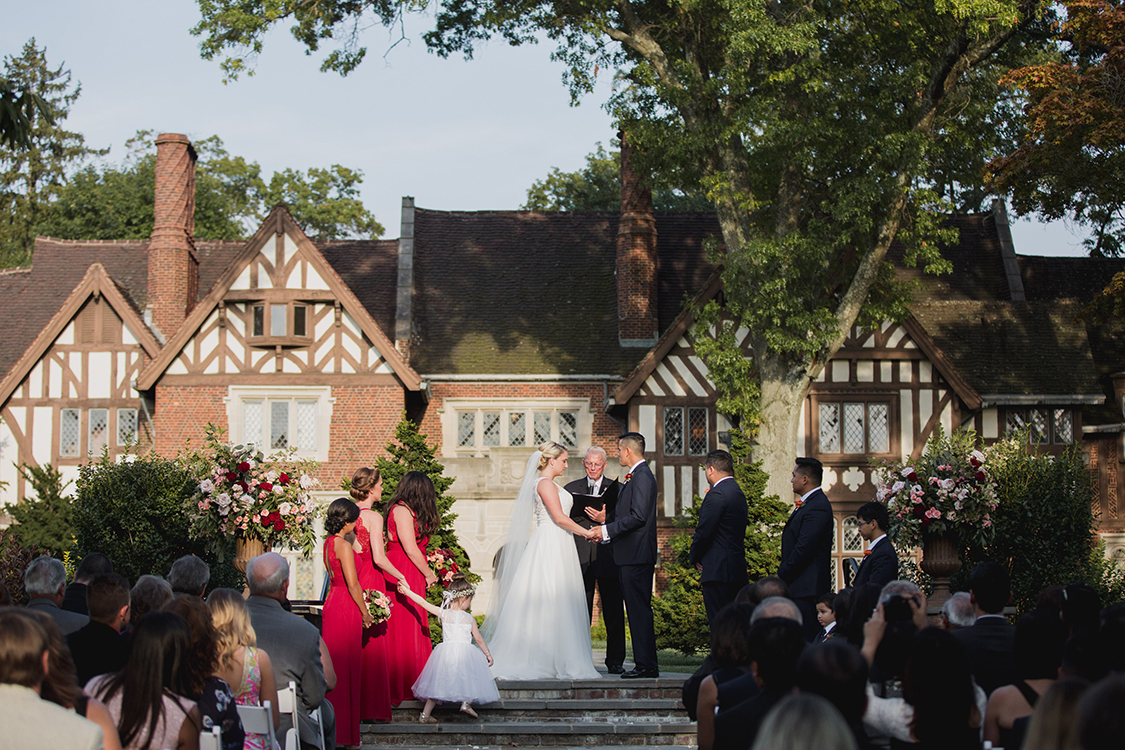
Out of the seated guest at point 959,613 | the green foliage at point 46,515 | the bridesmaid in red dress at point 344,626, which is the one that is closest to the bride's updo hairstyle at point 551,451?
the bridesmaid in red dress at point 344,626

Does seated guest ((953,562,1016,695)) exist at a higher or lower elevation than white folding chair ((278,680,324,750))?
higher

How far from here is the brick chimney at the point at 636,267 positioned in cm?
2577

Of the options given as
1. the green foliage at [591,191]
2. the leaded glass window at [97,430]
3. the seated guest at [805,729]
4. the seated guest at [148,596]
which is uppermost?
the green foliage at [591,191]

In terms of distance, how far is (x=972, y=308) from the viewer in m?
25.5

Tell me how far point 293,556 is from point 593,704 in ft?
50.6

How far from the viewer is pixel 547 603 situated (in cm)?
1101


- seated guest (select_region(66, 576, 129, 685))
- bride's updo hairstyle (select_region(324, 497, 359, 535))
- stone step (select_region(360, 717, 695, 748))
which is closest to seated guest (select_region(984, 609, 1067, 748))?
seated guest (select_region(66, 576, 129, 685))

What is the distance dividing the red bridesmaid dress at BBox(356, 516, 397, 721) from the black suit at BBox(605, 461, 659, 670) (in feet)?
7.61

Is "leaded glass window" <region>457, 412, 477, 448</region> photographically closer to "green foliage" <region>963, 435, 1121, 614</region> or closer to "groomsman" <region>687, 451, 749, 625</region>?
"green foliage" <region>963, 435, 1121, 614</region>

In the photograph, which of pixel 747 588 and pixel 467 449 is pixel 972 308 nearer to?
pixel 467 449

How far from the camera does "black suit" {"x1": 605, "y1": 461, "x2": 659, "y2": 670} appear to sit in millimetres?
10625

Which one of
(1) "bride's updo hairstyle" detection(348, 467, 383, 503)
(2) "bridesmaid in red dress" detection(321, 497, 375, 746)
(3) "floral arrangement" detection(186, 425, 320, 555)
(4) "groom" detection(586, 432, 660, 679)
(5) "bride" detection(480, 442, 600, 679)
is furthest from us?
(3) "floral arrangement" detection(186, 425, 320, 555)

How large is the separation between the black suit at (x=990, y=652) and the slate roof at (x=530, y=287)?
18.9 m

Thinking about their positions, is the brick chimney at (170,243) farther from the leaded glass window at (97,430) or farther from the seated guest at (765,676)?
the seated guest at (765,676)
